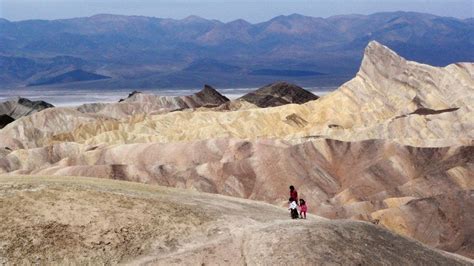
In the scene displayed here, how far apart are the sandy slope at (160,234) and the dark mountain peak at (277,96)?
444ft

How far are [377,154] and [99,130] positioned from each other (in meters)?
63.3

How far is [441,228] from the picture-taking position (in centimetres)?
6194

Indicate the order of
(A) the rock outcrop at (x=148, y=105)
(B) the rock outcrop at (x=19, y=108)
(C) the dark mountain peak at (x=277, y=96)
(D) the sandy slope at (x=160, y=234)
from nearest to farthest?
(D) the sandy slope at (x=160, y=234) < (C) the dark mountain peak at (x=277, y=96) < (A) the rock outcrop at (x=148, y=105) < (B) the rock outcrop at (x=19, y=108)

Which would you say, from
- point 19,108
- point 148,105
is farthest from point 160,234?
point 19,108

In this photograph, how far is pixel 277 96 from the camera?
7057 inches

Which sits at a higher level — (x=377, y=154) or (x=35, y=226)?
(x=35, y=226)

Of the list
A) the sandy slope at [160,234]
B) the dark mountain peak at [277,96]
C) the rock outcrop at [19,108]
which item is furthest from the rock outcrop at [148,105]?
the sandy slope at [160,234]

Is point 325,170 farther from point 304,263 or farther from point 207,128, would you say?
point 304,263

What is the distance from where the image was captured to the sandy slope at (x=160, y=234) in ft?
99.6

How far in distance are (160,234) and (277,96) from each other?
148 metres

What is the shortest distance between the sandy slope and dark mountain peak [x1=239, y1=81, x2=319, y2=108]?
13542 cm

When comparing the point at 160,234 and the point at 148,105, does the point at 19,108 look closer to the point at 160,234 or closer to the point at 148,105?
the point at 148,105

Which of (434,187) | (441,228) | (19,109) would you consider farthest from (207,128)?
(19,109)

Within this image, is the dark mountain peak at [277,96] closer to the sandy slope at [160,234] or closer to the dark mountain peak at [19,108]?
the dark mountain peak at [19,108]
